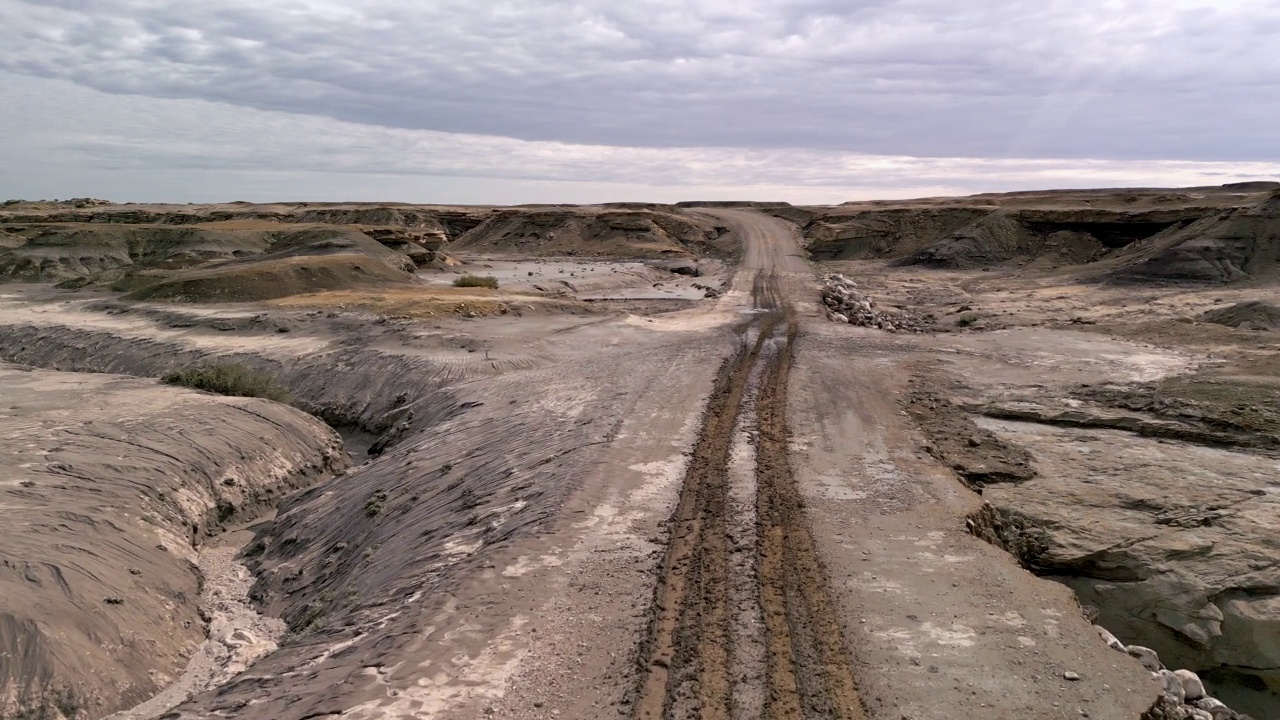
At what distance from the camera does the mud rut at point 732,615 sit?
5441 millimetres

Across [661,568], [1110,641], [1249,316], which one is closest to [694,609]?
[661,568]

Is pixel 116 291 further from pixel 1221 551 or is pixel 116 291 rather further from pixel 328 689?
pixel 1221 551

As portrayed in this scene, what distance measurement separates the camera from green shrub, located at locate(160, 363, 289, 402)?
16.2 m

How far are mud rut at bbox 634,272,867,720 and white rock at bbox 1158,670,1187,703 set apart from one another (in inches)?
89.8

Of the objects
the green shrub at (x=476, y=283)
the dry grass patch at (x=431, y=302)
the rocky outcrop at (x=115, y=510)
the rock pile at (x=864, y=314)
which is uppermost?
the green shrub at (x=476, y=283)

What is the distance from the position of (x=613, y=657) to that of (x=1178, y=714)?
13.1ft

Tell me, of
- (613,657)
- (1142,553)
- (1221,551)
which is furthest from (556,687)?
(1221,551)

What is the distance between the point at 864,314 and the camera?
2442cm

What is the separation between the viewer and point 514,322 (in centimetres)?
2217

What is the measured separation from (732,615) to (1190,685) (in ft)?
11.6

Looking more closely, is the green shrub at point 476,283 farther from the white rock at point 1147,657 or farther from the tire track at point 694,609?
the white rock at point 1147,657

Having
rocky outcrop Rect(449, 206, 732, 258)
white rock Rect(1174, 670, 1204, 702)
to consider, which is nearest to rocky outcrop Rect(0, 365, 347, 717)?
white rock Rect(1174, 670, 1204, 702)

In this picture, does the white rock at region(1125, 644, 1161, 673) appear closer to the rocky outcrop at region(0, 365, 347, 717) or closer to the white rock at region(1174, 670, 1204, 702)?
the white rock at region(1174, 670, 1204, 702)

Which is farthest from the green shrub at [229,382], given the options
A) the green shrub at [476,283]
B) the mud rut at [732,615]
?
the green shrub at [476,283]
